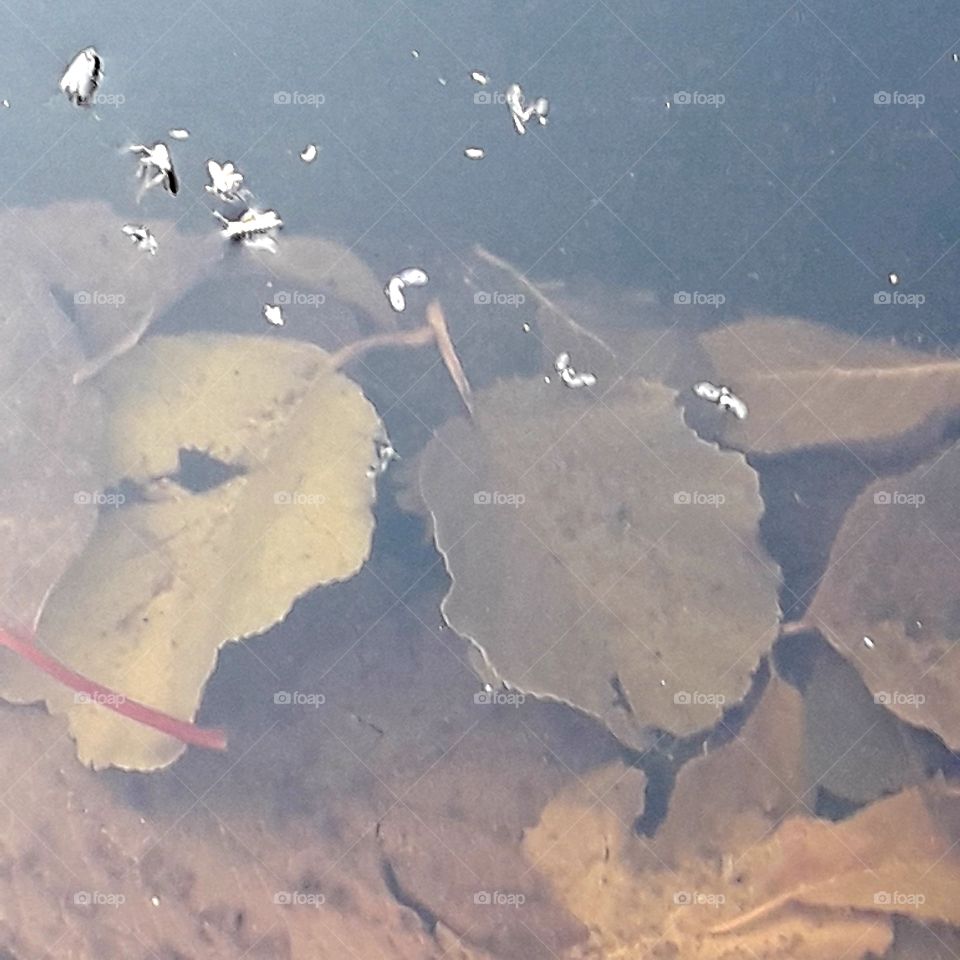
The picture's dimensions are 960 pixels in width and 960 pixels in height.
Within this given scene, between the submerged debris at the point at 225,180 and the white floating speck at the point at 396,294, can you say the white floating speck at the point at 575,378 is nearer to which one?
the white floating speck at the point at 396,294

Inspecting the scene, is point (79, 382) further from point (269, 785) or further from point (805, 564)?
point (805, 564)

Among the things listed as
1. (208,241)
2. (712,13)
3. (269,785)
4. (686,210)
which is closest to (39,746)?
(269,785)

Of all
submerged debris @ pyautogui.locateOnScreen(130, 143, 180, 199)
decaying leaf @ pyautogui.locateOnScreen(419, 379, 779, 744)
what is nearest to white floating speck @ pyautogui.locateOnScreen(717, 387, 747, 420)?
decaying leaf @ pyautogui.locateOnScreen(419, 379, 779, 744)

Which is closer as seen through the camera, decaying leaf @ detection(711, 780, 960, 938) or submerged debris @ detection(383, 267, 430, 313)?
decaying leaf @ detection(711, 780, 960, 938)

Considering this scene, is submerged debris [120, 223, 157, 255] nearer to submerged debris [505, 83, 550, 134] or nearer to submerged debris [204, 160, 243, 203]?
submerged debris [204, 160, 243, 203]

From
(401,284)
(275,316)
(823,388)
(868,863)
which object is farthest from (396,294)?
(868,863)

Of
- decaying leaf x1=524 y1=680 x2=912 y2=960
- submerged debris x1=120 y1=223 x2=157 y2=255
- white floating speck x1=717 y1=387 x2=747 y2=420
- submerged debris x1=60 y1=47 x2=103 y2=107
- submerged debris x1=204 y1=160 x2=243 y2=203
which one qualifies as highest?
submerged debris x1=60 y1=47 x2=103 y2=107
